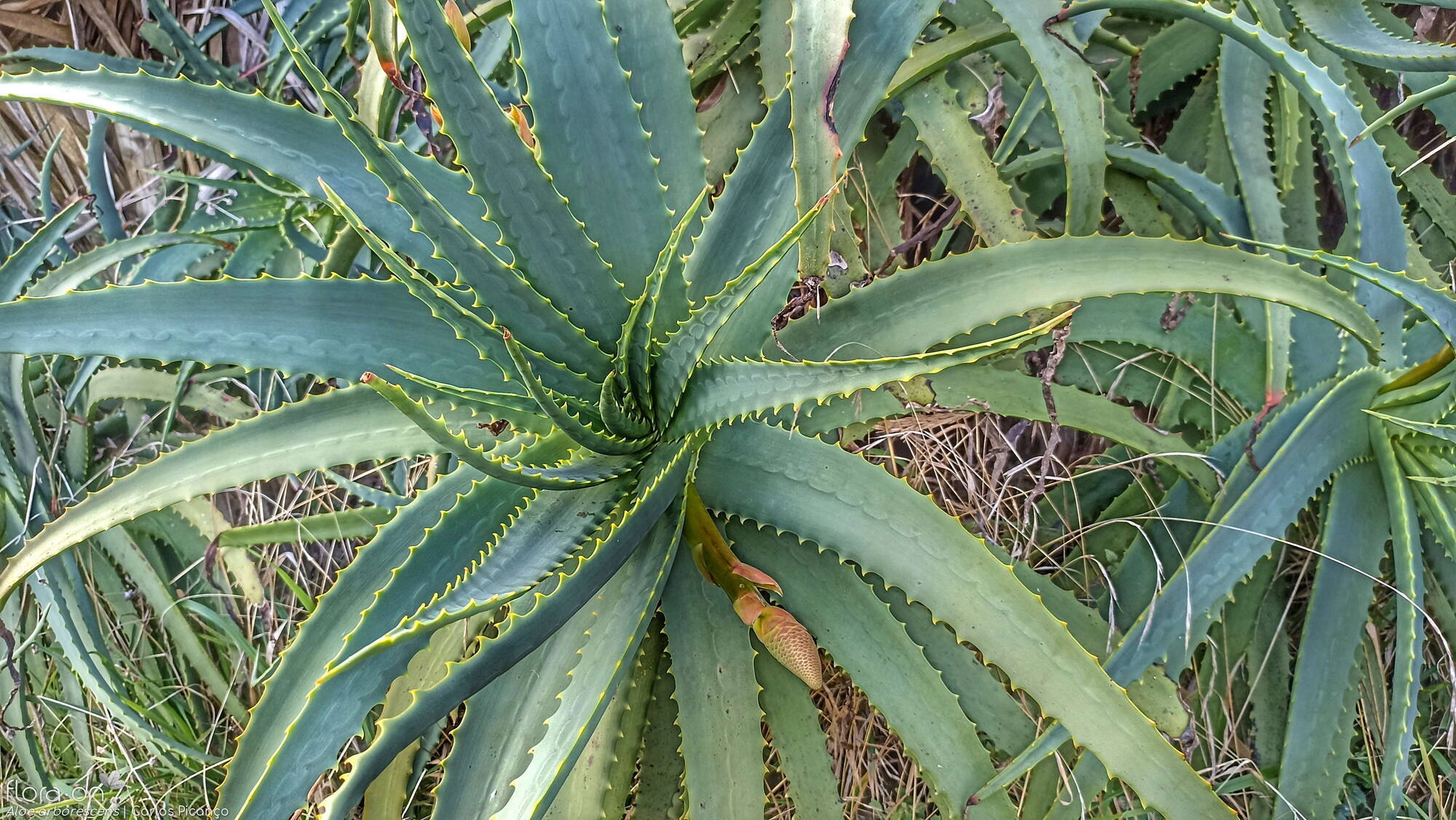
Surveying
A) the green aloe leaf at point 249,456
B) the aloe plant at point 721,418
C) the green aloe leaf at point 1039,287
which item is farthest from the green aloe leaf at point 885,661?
the green aloe leaf at point 249,456

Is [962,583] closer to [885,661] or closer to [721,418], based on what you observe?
[885,661]

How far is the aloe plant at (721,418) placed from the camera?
2.09 ft

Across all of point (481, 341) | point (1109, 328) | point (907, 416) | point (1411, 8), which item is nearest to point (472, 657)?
point (481, 341)

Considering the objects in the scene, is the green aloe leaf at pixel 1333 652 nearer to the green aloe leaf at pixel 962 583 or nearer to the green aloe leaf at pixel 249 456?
the green aloe leaf at pixel 962 583

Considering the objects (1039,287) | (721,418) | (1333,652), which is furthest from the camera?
(1333,652)

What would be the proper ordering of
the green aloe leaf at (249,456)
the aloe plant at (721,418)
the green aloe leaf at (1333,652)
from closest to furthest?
the aloe plant at (721,418) < the green aloe leaf at (249,456) < the green aloe leaf at (1333,652)

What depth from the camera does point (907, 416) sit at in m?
1.03

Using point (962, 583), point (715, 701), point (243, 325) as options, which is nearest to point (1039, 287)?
point (962, 583)

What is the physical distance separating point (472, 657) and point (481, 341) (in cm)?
23

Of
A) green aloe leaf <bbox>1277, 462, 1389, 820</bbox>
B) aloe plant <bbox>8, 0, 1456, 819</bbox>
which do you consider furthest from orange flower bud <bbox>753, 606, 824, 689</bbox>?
green aloe leaf <bbox>1277, 462, 1389, 820</bbox>

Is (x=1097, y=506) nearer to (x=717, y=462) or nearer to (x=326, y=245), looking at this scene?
(x=717, y=462)

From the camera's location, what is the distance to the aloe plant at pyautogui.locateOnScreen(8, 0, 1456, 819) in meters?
0.64

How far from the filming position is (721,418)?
0.61 m

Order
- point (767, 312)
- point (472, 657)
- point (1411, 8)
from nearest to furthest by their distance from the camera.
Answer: point (472, 657)
point (767, 312)
point (1411, 8)
